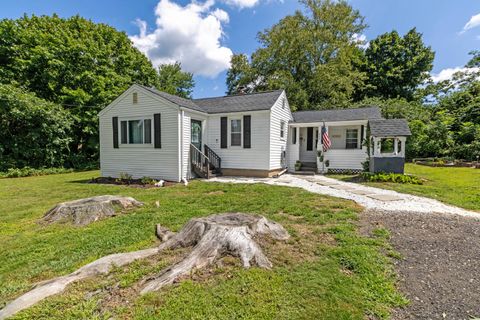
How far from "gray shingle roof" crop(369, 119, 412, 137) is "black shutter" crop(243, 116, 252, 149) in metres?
5.67

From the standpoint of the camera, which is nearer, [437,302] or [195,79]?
[437,302]

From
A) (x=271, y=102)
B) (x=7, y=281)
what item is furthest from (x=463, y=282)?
(x=271, y=102)

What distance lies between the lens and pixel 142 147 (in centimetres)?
1080

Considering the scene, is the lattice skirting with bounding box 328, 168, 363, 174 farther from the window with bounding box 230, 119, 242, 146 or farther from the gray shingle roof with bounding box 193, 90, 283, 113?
the window with bounding box 230, 119, 242, 146

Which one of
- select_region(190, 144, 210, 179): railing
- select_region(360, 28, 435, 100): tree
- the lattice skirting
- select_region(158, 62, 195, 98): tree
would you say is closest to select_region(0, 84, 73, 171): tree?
select_region(190, 144, 210, 179): railing

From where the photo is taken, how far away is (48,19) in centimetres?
1880

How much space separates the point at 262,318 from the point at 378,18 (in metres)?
32.1

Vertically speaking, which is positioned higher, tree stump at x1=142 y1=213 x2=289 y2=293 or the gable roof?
the gable roof

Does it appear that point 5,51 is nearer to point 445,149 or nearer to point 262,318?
point 262,318

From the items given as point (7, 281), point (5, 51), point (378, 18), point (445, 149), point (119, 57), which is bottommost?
point (7, 281)

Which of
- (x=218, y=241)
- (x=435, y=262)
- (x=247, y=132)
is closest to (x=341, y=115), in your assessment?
(x=247, y=132)

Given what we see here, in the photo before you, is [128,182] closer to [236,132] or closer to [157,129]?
[157,129]

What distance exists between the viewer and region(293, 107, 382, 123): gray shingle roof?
41.6 feet

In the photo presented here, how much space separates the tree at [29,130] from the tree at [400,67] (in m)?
29.9
